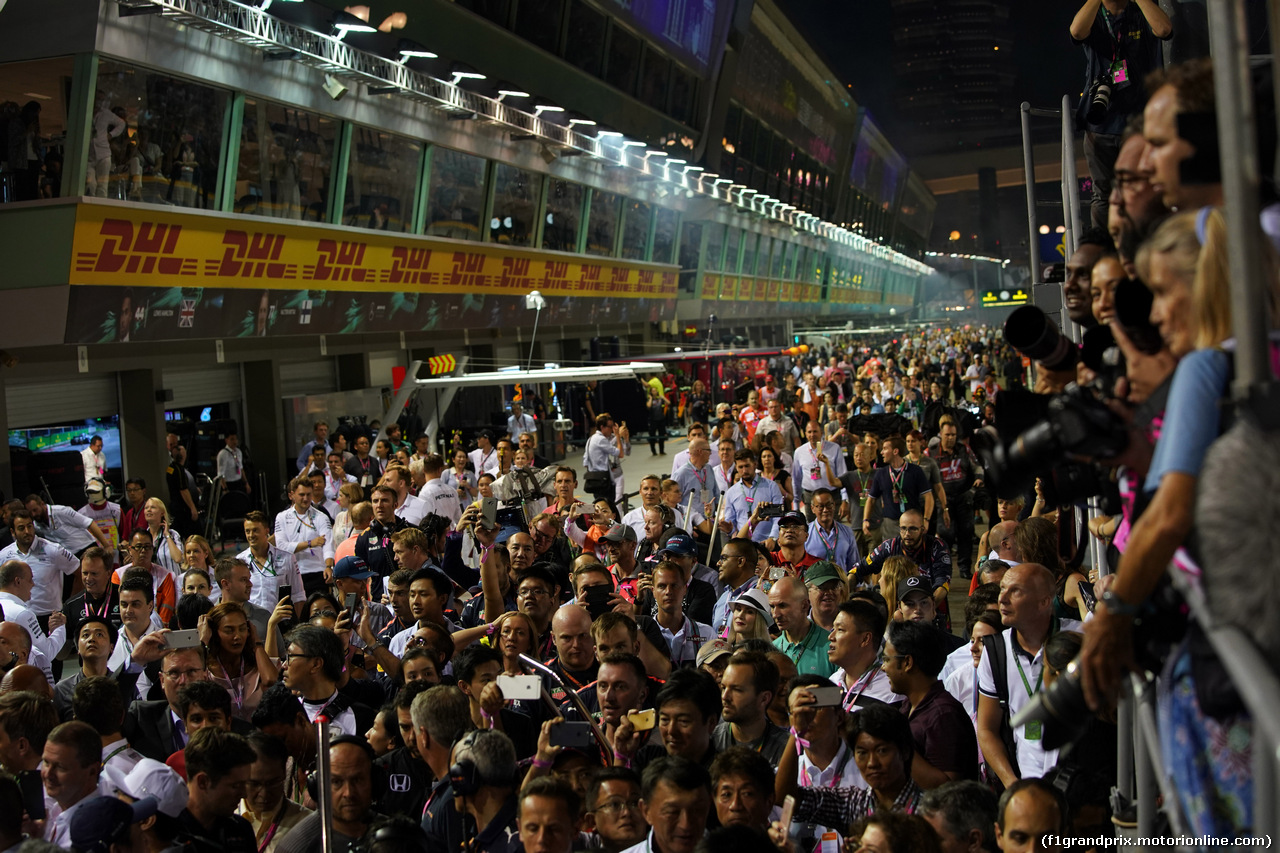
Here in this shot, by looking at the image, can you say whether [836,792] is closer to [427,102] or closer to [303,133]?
[303,133]

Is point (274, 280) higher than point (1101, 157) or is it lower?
lower

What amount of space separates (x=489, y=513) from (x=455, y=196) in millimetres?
12700

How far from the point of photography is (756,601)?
276 inches

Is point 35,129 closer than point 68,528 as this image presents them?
No

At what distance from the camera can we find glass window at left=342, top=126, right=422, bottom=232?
19.2 m

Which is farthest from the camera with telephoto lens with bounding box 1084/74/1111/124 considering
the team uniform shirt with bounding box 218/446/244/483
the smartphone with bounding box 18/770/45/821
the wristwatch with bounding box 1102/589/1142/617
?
the team uniform shirt with bounding box 218/446/244/483

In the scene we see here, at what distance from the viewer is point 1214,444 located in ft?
6.48

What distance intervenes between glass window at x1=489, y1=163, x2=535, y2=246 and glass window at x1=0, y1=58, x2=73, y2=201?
407 inches

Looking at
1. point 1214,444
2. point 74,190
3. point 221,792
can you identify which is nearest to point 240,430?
point 74,190

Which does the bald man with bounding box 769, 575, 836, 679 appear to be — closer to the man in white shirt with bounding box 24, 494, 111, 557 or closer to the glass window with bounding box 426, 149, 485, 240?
the man in white shirt with bounding box 24, 494, 111, 557

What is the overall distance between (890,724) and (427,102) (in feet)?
55.4

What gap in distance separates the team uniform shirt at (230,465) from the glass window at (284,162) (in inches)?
157

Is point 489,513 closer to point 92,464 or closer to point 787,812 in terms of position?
point 787,812

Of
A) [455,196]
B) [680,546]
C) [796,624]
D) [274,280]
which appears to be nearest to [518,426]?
[455,196]
